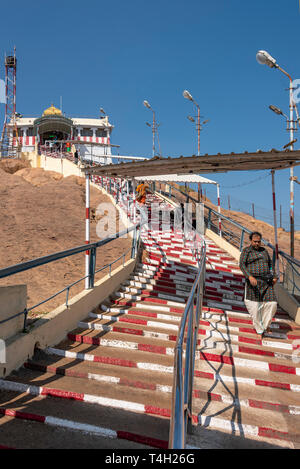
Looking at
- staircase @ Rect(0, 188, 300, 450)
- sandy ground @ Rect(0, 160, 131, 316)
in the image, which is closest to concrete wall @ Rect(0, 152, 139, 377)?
staircase @ Rect(0, 188, 300, 450)

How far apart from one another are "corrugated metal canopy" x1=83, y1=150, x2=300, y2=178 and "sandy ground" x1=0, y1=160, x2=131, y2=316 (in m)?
4.46

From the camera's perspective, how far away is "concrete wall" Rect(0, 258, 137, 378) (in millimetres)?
3914

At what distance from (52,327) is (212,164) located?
364cm

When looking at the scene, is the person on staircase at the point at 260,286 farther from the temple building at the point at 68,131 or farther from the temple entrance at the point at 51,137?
the temple entrance at the point at 51,137

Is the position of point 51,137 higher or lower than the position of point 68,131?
lower

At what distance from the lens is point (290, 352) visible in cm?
501

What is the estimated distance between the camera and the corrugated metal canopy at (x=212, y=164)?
5.32 metres

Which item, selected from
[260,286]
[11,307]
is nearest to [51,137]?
[260,286]

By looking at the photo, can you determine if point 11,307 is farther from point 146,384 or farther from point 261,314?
point 261,314

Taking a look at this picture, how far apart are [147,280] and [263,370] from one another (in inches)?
148

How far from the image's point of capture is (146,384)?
3.77 m

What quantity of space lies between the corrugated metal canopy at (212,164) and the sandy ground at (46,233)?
4463 millimetres

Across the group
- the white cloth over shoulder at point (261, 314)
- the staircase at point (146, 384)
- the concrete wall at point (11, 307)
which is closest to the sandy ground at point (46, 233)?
the staircase at point (146, 384)
